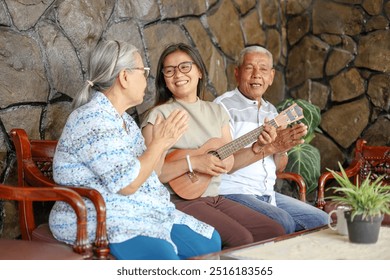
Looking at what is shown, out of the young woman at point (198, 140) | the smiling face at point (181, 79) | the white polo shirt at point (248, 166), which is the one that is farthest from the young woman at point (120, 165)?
the white polo shirt at point (248, 166)

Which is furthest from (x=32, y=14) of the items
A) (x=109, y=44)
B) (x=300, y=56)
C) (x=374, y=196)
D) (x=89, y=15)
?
(x=300, y=56)

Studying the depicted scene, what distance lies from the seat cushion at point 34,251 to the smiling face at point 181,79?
1015 millimetres

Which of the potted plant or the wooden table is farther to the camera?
the potted plant

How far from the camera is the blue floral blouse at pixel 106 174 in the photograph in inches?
94.5

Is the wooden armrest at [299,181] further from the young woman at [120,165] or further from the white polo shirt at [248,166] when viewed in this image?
the young woman at [120,165]

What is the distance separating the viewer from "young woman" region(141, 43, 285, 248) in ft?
9.84

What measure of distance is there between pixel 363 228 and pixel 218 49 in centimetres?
241

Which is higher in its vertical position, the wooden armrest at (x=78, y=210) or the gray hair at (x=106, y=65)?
the gray hair at (x=106, y=65)

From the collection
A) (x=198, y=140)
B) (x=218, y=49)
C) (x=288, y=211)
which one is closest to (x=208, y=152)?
(x=198, y=140)

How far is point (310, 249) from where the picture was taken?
2.37m

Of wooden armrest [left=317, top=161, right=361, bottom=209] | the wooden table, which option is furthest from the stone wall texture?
the wooden table

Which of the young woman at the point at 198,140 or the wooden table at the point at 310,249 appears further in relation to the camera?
the young woman at the point at 198,140

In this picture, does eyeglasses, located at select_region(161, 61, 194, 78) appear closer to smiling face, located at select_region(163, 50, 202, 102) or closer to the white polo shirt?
smiling face, located at select_region(163, 50, 202, 102)

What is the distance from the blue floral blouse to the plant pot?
0.70m
